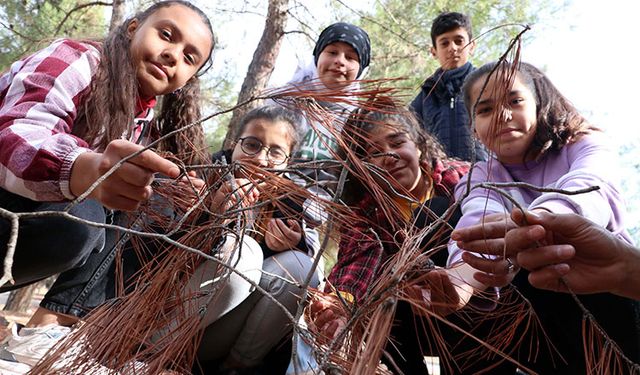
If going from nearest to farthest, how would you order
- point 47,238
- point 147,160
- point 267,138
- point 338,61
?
point 147,160, point 47,238, point 267,138, point 338,61

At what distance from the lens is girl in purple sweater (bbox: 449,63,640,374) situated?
0.76 m

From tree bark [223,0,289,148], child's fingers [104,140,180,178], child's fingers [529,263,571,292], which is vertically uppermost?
tree bark [223,0,289,148]

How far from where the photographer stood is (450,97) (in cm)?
186

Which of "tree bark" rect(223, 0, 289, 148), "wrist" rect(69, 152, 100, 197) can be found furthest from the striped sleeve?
"tree bark" rect(223, 0, 289, 148)

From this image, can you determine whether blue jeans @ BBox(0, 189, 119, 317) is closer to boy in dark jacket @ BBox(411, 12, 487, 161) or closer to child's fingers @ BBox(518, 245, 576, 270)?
child's fingers @ BBox(518, 245, 576, 270)

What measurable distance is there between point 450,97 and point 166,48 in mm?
1104

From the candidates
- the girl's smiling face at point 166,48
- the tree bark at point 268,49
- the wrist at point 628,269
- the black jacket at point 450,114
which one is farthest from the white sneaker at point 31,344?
the tree bark at point 268,49

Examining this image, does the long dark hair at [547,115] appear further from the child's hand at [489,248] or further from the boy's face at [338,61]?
the boy's face at [338,61]

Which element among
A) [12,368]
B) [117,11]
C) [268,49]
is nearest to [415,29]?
[268,49]

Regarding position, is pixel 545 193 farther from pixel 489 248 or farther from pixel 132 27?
pixel 132 27

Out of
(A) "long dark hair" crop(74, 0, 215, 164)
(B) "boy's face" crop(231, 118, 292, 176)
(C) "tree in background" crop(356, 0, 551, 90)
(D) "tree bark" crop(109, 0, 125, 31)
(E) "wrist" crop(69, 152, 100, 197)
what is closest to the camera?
(E) "wrist" crop(69, 152, 100, 197)

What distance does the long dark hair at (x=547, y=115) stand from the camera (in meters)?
1.03

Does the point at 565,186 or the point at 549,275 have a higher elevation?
the point at 565,186

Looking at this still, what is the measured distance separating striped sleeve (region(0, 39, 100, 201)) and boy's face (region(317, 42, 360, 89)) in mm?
898
